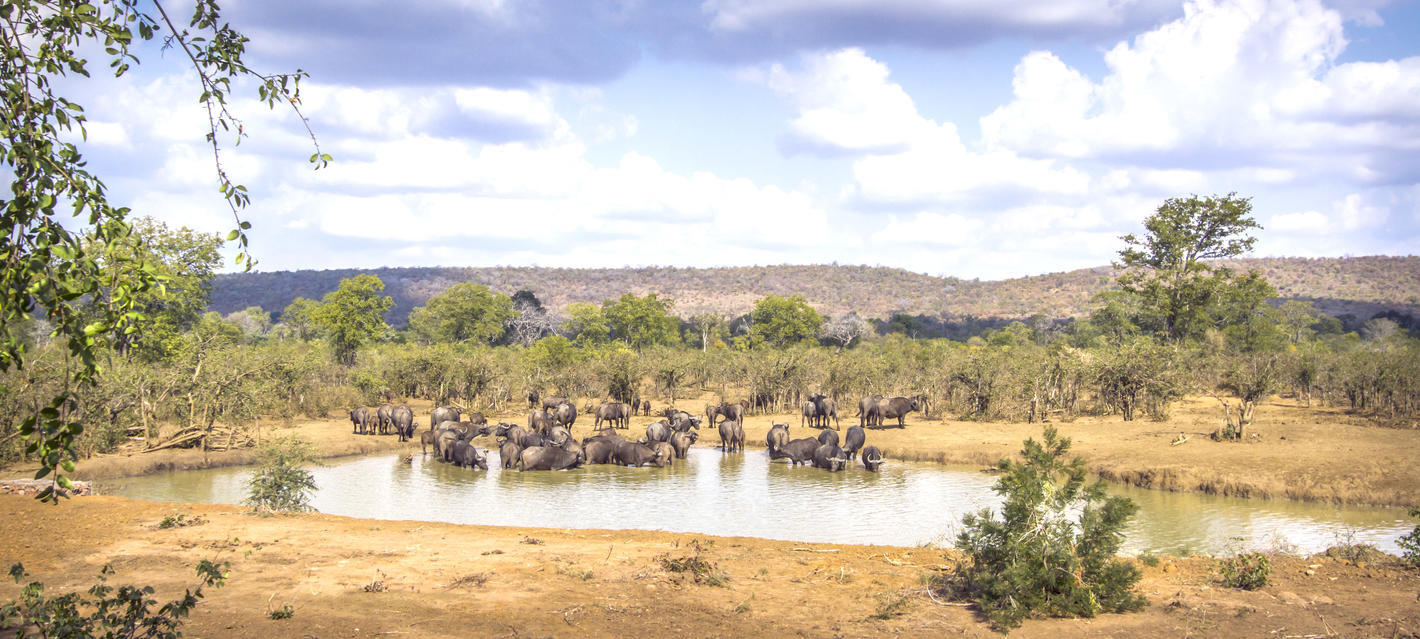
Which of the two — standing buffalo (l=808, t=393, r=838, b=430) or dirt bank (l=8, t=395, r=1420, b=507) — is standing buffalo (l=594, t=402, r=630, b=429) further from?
A: standing buffalo (l=808, t=393, r=838, b=430)

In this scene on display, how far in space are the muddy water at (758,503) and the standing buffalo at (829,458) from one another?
1.16 ft

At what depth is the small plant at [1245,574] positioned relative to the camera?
9.31 meters

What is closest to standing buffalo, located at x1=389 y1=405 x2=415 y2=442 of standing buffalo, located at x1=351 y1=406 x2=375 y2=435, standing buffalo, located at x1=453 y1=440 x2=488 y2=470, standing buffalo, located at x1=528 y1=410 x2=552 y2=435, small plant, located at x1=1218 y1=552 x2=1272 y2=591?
standing buffalo, located at x1=351 y1=406 x2=375 y2=435

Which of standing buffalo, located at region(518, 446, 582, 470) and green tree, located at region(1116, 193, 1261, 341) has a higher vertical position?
green tree, located at region(1116, 193, 1261, 341)

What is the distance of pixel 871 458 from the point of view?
20.8 metres

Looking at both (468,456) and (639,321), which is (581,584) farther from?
(639,321)

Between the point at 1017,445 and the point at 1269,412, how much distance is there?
11518 mm

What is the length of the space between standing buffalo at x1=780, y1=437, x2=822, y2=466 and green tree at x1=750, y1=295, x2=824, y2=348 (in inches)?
1063

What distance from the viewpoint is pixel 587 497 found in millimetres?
17297

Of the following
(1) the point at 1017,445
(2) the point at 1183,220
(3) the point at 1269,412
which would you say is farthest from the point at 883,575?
(2) the point at 1183,220

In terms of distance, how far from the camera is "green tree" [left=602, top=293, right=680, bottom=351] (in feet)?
163

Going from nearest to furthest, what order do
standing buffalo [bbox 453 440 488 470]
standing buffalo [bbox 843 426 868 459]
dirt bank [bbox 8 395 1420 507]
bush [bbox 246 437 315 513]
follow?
bush [bbox 246 437 315 513] < dirt bank [bbox 8 395 1420 507] < standing buffalo [bbox 453 440 488 470] < standing buffalo [bbox 843 426 868 459]

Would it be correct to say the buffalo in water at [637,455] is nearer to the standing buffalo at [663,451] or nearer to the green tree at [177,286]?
the standing buffalo at [663,451]

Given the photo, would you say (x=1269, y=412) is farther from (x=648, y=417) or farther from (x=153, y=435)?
(x=153, y=435)
